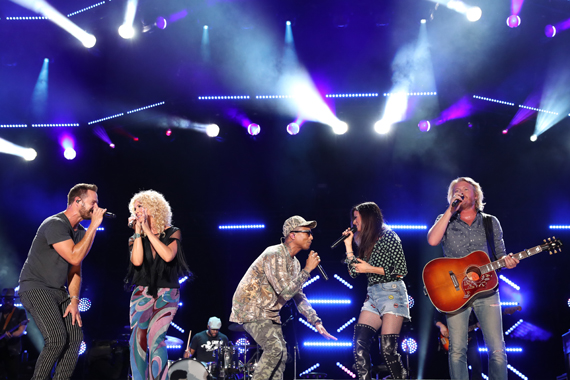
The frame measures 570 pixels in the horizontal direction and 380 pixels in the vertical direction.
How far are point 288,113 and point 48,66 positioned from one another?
4584 millimetres

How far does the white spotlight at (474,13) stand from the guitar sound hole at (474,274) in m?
4.64

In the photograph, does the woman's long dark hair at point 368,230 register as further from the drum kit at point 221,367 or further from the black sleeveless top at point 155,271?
the drum kit at point 221,367

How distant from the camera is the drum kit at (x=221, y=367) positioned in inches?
240

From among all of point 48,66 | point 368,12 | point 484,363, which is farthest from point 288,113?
point 484,363

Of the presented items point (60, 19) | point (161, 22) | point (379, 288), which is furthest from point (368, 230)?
point (60, 19)

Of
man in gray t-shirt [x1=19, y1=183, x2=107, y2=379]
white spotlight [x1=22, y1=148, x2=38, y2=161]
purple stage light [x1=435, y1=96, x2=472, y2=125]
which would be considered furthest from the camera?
white spotlight [x1=22, y1=148, x2=38, y2=161]

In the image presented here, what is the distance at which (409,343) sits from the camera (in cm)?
820

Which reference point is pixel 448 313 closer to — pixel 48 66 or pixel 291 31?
pixel 291 31

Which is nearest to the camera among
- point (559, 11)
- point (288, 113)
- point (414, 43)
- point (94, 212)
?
point (94, 212)

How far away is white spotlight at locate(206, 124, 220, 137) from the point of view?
8375mm

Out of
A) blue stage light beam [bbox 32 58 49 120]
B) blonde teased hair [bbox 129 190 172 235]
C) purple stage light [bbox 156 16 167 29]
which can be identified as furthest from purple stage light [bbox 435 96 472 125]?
blue stage light beam [bbox 32 58 49 120]

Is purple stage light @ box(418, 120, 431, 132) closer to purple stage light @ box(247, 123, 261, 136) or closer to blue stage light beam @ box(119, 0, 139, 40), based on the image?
purple stage light @ box(247, 123, 261, 136)

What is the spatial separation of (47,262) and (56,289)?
235 millimetres

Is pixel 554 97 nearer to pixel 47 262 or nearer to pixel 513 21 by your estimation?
pixel 513 21
